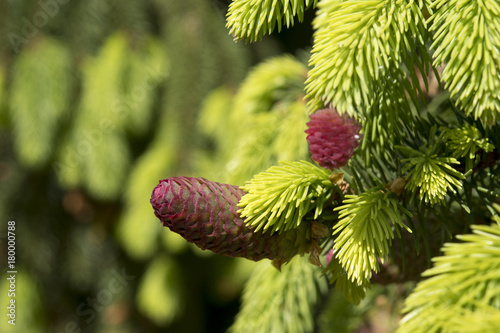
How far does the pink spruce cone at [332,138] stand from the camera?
0.30 m

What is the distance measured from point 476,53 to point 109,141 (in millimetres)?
968

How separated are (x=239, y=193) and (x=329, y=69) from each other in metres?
0.09

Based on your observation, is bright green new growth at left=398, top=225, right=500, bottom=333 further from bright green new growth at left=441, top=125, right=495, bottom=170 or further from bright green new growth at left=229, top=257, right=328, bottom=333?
bright green new growth at left=229, top=257, right=328, bottom=333

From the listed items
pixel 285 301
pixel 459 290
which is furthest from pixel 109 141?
pixel 459 290

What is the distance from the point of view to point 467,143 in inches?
10.8

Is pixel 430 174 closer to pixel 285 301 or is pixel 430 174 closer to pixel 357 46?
pixel 357 46

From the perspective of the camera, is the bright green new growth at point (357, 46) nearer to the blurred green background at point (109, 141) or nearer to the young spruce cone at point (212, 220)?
the young spruce cone at point (212, 220)

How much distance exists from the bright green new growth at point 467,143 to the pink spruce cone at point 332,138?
0.17ft

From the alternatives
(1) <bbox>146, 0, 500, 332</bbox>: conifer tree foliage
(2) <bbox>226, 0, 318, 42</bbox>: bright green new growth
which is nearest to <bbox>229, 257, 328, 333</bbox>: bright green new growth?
(1) <bbox>146, 0, 500, 332</bbox>: conifer tree foliage

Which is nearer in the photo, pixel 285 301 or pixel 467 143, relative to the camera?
pixel 467 143

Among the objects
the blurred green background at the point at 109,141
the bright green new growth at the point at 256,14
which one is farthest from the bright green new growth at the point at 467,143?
the blurred green background at the point at 109,141

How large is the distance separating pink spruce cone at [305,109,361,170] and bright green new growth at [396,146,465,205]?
0.09ft

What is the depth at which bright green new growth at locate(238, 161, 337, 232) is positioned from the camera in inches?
10.5

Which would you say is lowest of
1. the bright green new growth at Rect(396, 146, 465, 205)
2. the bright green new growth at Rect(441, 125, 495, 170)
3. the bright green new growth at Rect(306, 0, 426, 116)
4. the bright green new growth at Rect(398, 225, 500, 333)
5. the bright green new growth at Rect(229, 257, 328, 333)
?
the bright green new growth at Rect(229, 257, 328, 333)
